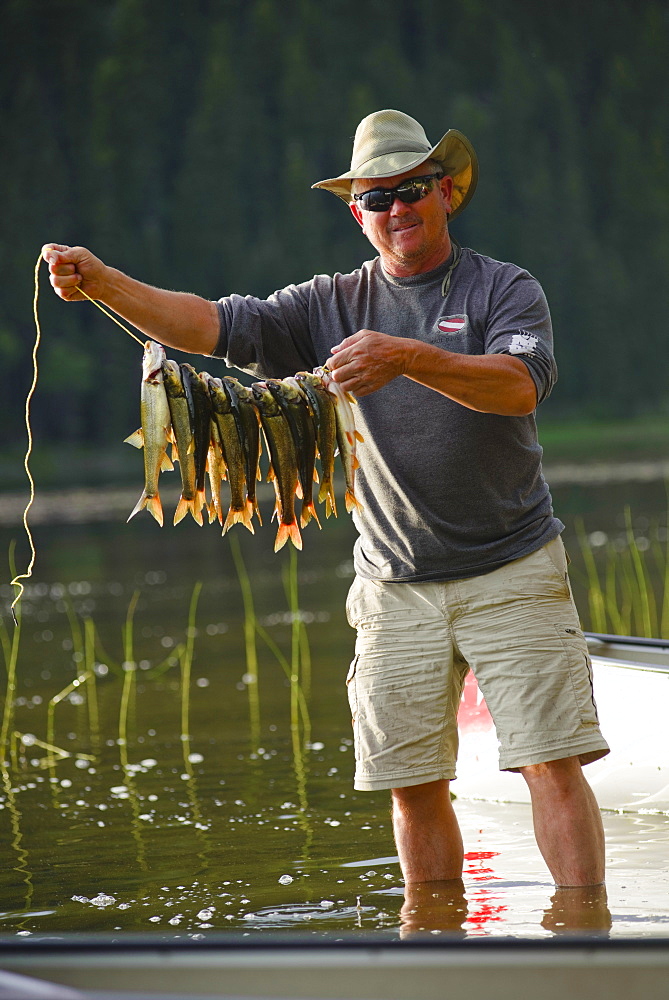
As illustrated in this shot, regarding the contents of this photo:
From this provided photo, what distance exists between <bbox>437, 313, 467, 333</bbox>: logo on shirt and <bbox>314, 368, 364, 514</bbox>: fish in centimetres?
34

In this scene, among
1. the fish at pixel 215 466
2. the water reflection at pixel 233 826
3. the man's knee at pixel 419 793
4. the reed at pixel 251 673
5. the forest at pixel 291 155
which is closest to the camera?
the fish at pixel 215 466

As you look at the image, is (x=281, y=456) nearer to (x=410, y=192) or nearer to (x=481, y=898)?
(x=410, y=192)

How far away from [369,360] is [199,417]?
0.49 meters

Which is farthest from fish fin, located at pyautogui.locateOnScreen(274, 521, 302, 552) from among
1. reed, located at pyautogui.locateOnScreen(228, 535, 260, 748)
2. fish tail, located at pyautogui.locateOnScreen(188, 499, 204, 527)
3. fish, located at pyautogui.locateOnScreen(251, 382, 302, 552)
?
reed, located at pyautogui.locateOnScreen(228, 535, 260, 748)

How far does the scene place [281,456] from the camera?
3807 mm

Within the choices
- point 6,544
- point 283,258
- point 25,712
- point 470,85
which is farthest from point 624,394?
point 25,712

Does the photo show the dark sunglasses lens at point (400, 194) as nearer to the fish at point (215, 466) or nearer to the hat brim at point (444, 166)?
the hat brim at point (444, 166)

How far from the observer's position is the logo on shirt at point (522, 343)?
12.2 ft

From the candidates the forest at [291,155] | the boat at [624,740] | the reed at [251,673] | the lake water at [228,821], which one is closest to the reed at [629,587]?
the lake water at [228,821]

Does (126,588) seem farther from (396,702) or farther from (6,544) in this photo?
(396,702)

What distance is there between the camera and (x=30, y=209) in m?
63.1

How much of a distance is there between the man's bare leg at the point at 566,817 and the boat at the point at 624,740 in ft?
5.81

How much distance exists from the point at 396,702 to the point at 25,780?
335 centimetres

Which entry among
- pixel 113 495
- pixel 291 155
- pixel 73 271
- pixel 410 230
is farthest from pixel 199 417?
pixel 291 155
